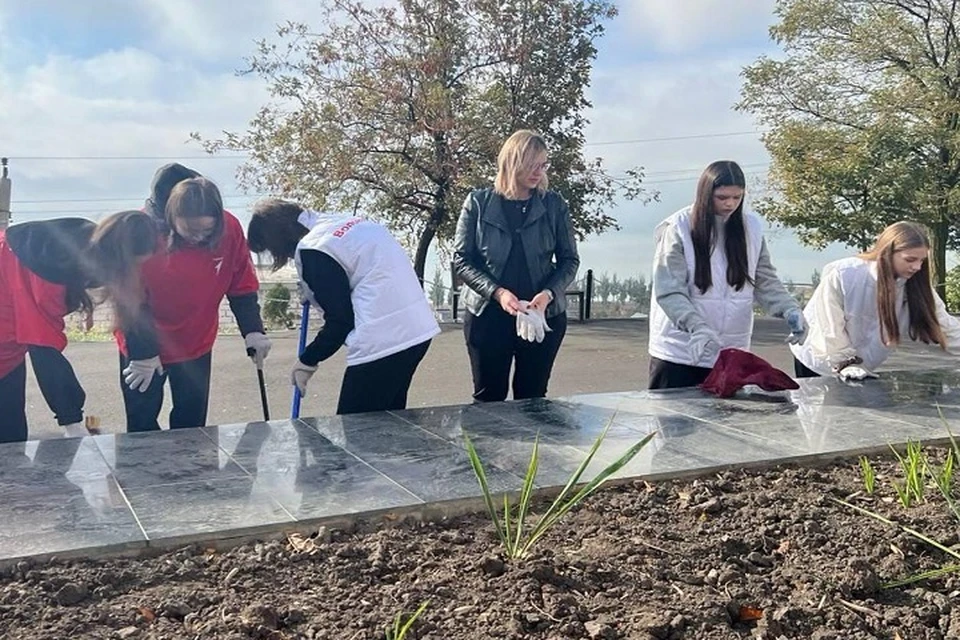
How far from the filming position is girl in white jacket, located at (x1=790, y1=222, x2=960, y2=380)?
13.8ft

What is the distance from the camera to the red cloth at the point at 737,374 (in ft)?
12.7

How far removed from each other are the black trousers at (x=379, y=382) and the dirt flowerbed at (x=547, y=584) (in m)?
1.24

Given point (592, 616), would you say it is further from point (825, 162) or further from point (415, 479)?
point (825, 162)

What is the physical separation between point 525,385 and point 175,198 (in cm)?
173

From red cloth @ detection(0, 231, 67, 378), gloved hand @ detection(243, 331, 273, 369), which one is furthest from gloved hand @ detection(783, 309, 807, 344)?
Answer: red cloth @ detection(0, 231, 67, 378)

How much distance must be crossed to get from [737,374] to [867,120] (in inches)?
596

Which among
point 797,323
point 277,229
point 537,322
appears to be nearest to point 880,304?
point 797,323

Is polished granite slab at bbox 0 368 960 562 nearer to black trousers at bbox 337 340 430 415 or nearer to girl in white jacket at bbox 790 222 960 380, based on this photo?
black trousers at bbox 337 340 430 415

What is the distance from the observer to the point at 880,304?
4242 millimetres

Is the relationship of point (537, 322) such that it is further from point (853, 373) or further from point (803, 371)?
point (803, 371)

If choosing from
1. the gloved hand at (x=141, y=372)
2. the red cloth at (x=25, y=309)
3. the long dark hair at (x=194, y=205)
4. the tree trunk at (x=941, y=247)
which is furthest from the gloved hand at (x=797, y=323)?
the tree trunk at (x=941, y=247)

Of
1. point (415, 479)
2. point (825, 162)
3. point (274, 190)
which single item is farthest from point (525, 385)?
point (825, 162)

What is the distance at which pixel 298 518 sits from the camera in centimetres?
221

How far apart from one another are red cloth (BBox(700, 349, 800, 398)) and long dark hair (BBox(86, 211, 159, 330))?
2392 mm
